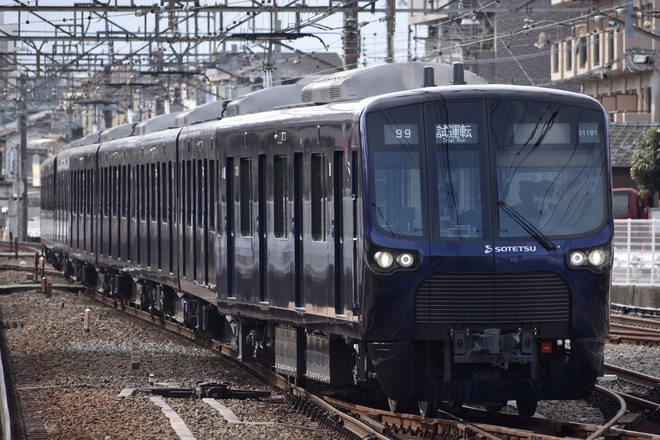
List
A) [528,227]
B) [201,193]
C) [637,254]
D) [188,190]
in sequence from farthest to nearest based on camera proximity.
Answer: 1. [637,254]
2. [188,190]
3. [201,193]
4. [528,227]

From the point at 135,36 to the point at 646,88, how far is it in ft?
84.3

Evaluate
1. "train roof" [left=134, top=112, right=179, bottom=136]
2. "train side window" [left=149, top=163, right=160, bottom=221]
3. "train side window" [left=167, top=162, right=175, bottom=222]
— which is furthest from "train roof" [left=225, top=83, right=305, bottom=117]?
"train roof" [left=134, top=112, right=179, bottom=136]

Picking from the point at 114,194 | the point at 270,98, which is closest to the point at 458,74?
the point at 270,98

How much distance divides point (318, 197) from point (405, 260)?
1524mm

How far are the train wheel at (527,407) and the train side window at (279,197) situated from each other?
261cm

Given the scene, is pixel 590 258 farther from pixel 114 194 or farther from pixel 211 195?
pixel 114 194

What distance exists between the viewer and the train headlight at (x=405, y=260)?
10242 mm

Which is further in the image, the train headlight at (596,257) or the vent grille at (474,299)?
the train headlight at (596,257)

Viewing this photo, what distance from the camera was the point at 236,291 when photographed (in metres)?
14.1

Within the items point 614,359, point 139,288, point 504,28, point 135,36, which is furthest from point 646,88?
point 614,359

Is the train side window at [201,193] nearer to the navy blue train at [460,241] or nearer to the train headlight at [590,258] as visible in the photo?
the navy blue train at [460,241]

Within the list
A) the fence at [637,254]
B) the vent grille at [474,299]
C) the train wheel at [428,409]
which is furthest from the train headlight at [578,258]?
the fence at [637,254]

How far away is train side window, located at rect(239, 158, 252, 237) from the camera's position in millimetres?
13523

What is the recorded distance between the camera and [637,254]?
25.9 meters
